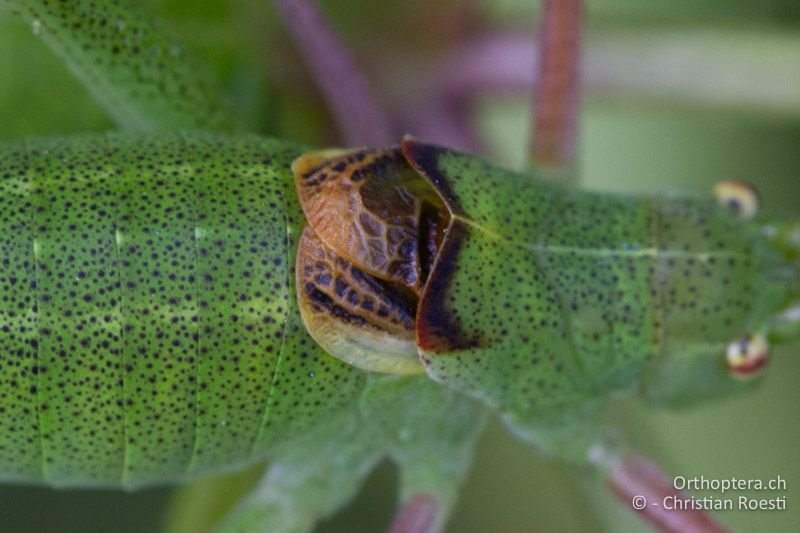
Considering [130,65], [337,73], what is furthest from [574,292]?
[130,65]

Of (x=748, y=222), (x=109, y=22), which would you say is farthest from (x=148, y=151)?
(x=748, y=222)

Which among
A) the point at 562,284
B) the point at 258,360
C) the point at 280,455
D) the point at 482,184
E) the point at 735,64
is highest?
the point at 735,64

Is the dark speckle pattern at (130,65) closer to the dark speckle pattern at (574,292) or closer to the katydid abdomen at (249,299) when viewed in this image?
the katydid abdomen at (249,299)

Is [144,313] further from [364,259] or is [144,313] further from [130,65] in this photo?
[130,65]

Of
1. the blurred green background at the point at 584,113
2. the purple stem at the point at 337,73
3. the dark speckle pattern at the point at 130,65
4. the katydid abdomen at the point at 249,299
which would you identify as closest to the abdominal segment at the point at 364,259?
the katydid abdomen at the point at 249,299

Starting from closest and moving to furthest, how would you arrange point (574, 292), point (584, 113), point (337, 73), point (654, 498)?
point (574, 292), point (654, 498), point (337, 73), point (584, 113)

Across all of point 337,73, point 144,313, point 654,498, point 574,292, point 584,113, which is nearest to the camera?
point 144,313

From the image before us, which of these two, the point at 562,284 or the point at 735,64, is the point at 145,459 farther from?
the point at 735,64
